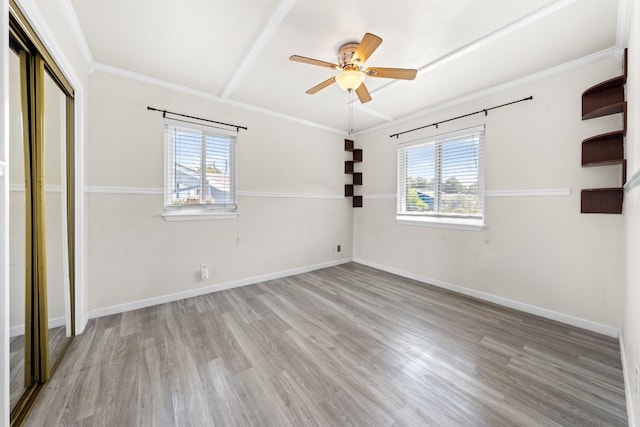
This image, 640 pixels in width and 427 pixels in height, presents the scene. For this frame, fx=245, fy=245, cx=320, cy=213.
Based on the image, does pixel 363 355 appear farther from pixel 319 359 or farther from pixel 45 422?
pixel 45 422

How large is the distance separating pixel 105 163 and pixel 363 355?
10.1 ft

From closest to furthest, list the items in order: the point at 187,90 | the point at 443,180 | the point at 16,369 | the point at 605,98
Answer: the point at 16,369
the point at 605,98
the point at 187,90
the point at 443,180

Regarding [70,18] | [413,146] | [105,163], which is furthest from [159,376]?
[413,146]

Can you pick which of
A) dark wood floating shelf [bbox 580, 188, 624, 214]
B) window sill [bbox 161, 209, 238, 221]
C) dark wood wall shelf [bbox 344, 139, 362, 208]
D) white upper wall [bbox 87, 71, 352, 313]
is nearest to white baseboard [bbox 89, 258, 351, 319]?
white upper wall [bbox 87, 71, 352, 313]

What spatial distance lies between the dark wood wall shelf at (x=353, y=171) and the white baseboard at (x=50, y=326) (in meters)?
→ 3.96

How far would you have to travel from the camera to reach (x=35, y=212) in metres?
1.51

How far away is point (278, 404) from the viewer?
1458mm

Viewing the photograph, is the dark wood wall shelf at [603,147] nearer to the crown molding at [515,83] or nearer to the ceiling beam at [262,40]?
the crown molding at [515,83]

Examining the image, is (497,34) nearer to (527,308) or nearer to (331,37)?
(331,37)

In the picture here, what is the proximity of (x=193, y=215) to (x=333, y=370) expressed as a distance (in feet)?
7.81

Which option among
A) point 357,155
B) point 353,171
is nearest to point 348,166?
point 353,171

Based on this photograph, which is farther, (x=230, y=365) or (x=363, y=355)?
(x=363, y=355)

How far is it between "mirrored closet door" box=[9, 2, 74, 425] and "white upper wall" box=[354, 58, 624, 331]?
12.9 feet

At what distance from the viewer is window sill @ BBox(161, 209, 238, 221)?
2.91m
